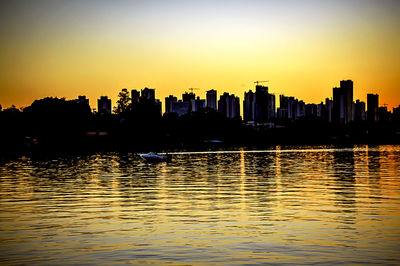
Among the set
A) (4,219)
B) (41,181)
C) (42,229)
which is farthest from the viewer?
(41,181)

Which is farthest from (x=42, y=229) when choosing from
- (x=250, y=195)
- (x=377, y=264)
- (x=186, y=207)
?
(x=250, y=195)

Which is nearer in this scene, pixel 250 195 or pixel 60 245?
pixel 60 245

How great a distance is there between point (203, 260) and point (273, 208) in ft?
50.1

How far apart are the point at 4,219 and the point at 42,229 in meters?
5.03

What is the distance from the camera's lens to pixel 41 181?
60.2 m

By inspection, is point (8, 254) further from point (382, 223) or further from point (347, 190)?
point (347, 190)

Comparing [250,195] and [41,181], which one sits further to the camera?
[41,181]

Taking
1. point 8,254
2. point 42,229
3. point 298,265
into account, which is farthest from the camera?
point 42,229

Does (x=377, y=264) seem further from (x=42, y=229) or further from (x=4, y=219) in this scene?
(x=4, y=219)

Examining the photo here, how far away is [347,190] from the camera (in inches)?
1857

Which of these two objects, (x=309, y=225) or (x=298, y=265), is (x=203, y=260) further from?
(x=309, y=225)

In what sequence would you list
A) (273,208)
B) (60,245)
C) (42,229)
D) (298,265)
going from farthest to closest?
(273,208), (42,229), (60,245), (298,265)

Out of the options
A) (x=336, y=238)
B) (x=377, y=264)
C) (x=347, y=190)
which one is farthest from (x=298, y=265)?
(x=347, y=190)

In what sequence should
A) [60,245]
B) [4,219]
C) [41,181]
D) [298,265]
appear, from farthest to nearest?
[41,181] < [4,219] < [60,245] < [298,265]
